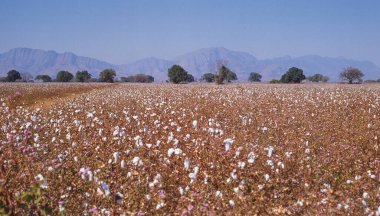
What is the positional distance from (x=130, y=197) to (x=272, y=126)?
6.37 meters

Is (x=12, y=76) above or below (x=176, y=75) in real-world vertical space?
below

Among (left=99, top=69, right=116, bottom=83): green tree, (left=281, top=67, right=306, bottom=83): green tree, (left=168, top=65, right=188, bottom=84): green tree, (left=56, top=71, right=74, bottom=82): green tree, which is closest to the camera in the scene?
(left=281, top=67, right=306, bottom=83): green tree

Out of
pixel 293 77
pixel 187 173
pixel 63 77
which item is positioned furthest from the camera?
pixel 63 77

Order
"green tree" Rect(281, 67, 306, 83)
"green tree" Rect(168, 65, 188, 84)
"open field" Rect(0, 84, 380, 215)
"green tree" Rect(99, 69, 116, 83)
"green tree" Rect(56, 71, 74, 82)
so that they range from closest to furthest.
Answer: "open field" Rect(0, 84, 380, 215)
"green tree" Rect(281, 67, 306, 83)
"green tree" Rect(168, 65, 188, 84)
"green tree" Rect(99, 69, 116, 83)
"green tree" Rect(56, 71, 74, 82)

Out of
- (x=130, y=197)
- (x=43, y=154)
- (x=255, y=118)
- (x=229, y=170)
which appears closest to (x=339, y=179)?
(x=229, y=170)

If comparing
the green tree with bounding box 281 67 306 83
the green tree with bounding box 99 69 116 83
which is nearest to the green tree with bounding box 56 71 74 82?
the green tree with bounding box 99 69 116 83

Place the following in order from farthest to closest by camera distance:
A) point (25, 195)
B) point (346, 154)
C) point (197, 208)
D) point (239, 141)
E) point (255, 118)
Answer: point (255, 118) < point (239, 141) < point (346, 154) < point (197, 208) < point (25, 195)

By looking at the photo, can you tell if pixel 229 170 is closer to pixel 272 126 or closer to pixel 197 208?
pixel 197 208

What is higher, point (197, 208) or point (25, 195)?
point (25, 195)

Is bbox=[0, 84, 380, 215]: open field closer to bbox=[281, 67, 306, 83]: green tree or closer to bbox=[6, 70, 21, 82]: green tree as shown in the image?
bbox=[281, 67, 306, 83]: green tree

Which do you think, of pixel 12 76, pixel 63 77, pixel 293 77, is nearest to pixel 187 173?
pixel 293 77

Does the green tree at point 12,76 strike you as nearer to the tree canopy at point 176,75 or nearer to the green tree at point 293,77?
the tree canopy at point 176,75

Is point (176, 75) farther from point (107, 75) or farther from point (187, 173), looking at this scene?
point (187, 173)

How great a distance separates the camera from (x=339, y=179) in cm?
607
